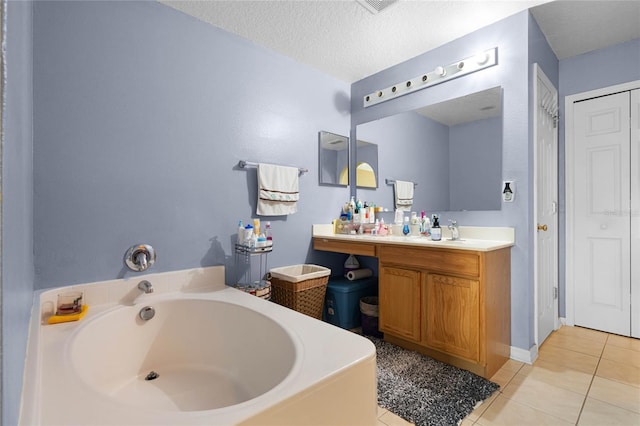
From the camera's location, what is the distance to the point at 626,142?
2.42 metres

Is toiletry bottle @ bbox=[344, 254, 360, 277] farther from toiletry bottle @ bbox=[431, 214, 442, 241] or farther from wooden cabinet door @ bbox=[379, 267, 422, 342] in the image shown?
toiletry bottle @ bbox=[431, 214, 442, 241]

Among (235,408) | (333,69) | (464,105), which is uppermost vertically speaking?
(333,69)

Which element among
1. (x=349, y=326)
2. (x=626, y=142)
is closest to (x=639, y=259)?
(x=626, y=142)

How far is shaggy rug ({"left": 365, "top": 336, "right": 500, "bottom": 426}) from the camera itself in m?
1.50

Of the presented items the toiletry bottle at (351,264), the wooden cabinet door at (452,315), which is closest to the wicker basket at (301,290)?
the toiletry bottle at (351,264)

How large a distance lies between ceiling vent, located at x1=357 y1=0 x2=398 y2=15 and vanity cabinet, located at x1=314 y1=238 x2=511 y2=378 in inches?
62.9

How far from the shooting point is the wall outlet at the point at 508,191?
211cm

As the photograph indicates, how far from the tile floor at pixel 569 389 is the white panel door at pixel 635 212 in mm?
214

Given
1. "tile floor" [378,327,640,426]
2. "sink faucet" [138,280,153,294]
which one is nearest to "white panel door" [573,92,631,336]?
"tile floor" [378,327,640,426]

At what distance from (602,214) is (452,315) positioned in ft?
5.70

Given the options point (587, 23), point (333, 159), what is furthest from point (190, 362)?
point (587, 23)

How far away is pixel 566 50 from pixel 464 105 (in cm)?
110

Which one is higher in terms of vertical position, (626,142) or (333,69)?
(333,69)

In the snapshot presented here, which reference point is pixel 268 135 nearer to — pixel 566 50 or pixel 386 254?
pixel 386 254
